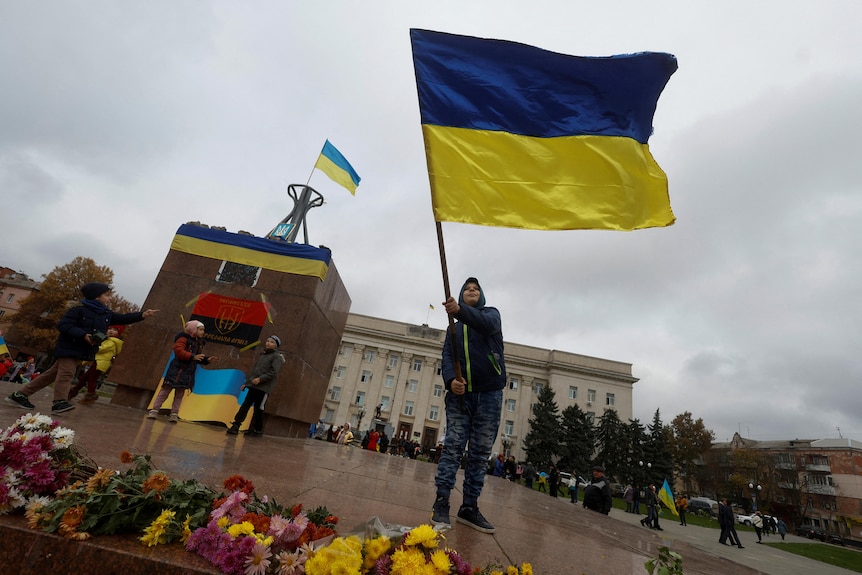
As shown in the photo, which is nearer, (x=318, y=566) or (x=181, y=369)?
(x=318, y=566)

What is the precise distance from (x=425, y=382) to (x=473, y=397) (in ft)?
166

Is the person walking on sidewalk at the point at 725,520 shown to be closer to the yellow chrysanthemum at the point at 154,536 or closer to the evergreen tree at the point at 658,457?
the yellow chrysanthemum at the point at 154,536

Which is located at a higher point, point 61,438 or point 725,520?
point 61,438

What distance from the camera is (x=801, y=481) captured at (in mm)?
61688

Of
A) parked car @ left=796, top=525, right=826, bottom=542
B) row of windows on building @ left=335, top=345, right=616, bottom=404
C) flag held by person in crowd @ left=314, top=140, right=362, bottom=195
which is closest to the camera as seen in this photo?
flag held by person in crowd @ left=314, top=140, right=362, bottom=195

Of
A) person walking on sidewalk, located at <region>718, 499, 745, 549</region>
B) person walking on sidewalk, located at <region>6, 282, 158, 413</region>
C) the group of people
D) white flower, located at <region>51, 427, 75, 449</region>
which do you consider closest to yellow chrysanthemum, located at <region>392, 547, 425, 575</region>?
white flower, located at <region>51, 427, 75, 449</region>

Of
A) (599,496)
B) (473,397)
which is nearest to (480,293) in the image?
(473,397)

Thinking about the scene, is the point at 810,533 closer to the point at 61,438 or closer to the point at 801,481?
the point at 801,481

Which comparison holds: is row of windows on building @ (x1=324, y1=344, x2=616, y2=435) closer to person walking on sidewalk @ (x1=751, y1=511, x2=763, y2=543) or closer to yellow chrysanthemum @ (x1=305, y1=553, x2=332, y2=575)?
person walking on sidewalk @ (x1=751, y1=511, x2=763, y2=543)

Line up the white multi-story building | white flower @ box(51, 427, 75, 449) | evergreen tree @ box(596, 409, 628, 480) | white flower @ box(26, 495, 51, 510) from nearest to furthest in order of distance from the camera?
white flower @ box(26, 495, 51, 510)
white flower @ box(51, 427, 75, 449)
evergreen tree @ box(596, 409, 628, 480)
the white multi-story building

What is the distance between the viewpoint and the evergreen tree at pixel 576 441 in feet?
150

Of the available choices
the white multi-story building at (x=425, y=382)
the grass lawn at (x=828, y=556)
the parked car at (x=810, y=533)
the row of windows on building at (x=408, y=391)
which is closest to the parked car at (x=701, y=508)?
the parked car at (x=810, y=533)

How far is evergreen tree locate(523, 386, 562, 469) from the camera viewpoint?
149 feet

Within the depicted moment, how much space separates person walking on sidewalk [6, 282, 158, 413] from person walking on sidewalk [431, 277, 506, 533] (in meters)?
4.52
